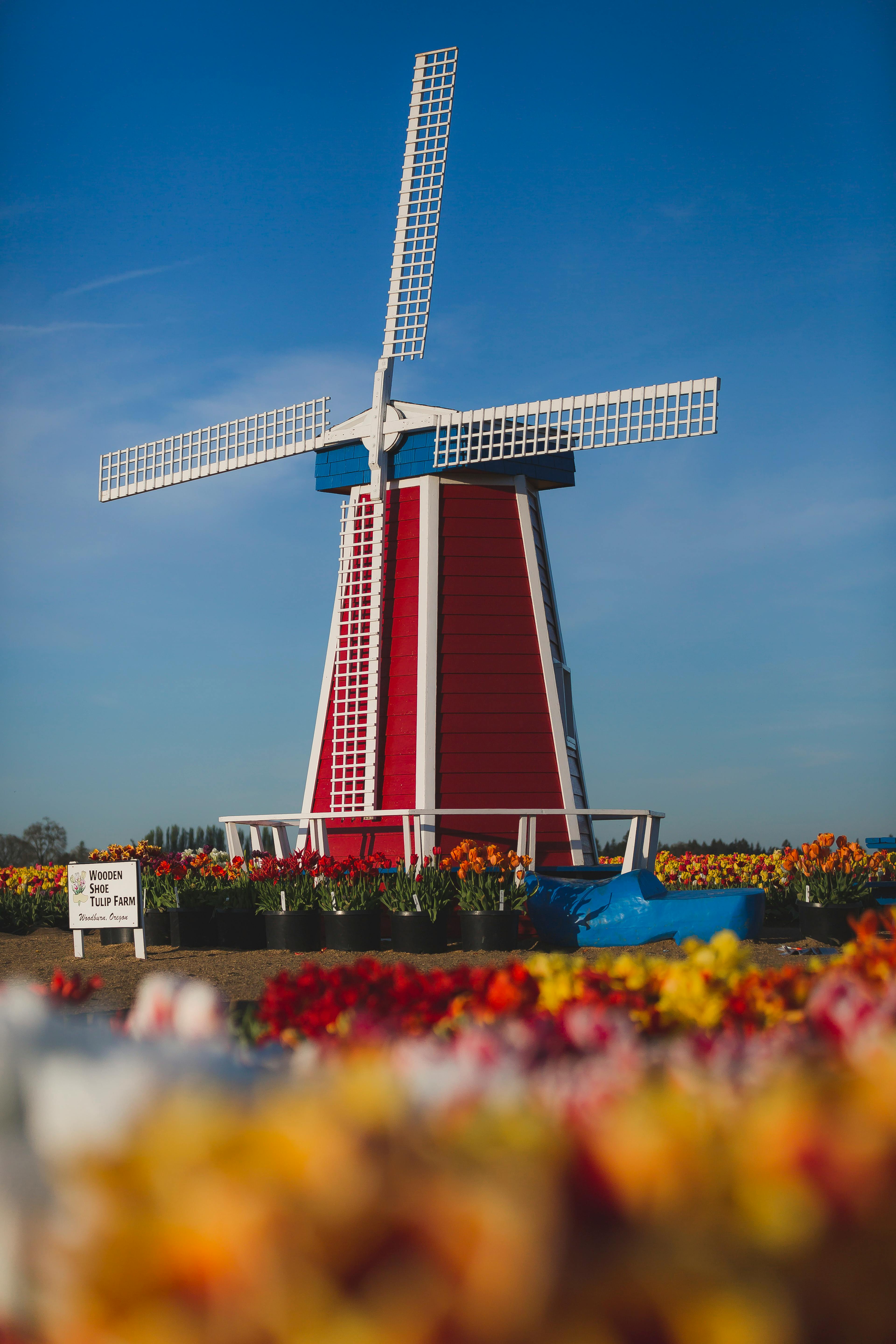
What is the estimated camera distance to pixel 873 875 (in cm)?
1483

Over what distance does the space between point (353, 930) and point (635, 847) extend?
3.33m

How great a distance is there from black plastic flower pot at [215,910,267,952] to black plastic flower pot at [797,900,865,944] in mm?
5431

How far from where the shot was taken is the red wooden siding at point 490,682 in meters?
12.2

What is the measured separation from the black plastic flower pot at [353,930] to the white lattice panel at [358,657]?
168cm

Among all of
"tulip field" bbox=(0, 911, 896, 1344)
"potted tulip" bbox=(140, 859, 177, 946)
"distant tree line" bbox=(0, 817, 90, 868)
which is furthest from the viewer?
"distant tree line" bbox=(0, 817, 90, 868)

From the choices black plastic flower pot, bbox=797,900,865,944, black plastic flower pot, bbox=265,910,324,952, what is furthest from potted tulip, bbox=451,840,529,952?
black plastic flower pot, bbox=797,900,865,944

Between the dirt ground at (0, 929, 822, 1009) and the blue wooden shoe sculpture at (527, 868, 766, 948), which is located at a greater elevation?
the blue wooden shoe sculpture at (527, 868, 766, 948)

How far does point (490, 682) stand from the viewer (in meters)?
12.5

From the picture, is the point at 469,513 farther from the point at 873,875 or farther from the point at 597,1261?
the point at 597,1261

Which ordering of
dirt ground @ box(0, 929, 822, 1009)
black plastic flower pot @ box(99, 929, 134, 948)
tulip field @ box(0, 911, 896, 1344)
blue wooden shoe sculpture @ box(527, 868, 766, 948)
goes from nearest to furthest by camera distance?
1. tulip field @ box(0, 911, 896, 1344)
2. dirt ground @ box(0, 929, 822, 1009)
3. blue wooden shoe sculpture @ box(527, 868, 766, 948)
4. black plastic flower pot @ box(99, 929, 134, 948)

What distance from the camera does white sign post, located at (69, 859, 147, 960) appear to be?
9.95 metres

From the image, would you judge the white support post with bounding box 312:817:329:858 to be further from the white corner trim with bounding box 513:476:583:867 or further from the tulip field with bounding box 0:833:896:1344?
the tulip field with bounding box 0:833:896:1344

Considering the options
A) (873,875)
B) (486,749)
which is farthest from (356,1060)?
(873,875)

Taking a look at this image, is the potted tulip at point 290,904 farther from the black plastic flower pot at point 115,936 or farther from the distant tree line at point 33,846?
the distant tree line at point 33,846
